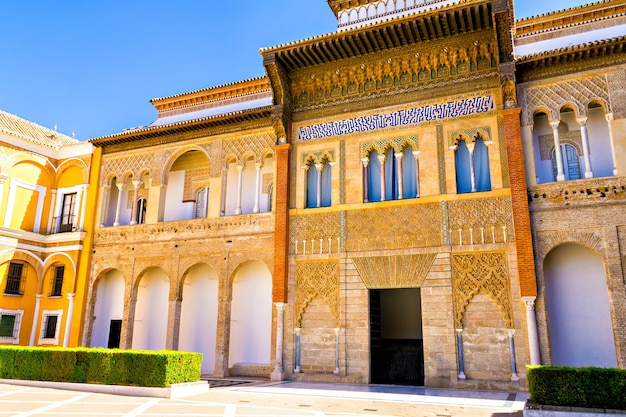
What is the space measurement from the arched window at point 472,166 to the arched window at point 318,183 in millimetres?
3510

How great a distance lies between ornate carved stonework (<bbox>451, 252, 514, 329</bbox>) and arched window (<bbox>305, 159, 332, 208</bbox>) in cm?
392

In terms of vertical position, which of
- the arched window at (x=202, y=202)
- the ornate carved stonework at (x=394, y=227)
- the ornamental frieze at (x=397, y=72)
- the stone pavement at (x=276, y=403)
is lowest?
the stone pavement at (x=276, y=403)

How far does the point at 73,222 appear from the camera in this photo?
18.5 metres

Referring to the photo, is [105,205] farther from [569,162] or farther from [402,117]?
[569,162]

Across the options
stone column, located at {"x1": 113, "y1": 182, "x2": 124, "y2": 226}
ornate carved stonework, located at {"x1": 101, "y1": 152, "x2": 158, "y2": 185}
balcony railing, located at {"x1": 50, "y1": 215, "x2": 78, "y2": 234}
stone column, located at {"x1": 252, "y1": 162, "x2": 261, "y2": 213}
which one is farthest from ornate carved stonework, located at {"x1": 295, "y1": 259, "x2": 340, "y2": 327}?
balcony railing, located at {"x1": 50, "y1": 215, "x2": 78, "y2": 234}

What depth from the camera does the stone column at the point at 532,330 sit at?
36.4 ft

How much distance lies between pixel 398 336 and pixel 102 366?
8855mm

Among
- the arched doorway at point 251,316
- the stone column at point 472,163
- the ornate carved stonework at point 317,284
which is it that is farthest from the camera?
the arched doorway at point 251,316

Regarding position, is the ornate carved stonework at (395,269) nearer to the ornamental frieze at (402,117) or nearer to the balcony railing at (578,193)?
the balcony railing at (578,193)

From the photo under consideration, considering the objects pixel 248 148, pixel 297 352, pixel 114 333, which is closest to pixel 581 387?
pixel 297 352

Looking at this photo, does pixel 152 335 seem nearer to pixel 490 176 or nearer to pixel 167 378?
pixel 167 378

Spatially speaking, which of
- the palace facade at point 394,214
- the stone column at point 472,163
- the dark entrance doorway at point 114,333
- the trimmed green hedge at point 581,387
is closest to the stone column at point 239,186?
the palace facade at point 394,214

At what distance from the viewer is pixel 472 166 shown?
13.0 meters

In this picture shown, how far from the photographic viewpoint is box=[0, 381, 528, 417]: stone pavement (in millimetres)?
8000
